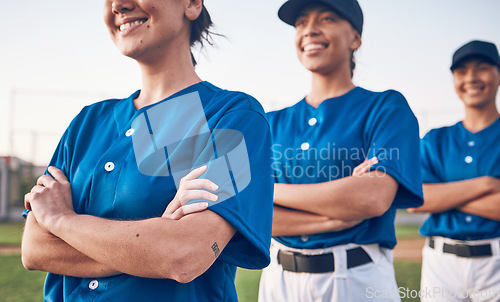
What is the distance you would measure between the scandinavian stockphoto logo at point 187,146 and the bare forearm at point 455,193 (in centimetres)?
197

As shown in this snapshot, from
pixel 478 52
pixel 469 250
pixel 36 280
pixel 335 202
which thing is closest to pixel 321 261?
pixel 335 202

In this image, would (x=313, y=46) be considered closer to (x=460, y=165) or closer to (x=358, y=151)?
(x=358, y=151)

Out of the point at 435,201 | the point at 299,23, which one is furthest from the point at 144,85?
the point at 435,201

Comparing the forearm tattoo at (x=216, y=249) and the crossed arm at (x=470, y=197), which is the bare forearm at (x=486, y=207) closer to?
the crossed arm at (x=470, y=197)

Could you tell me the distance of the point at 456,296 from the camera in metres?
3.31

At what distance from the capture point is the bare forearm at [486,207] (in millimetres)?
3068

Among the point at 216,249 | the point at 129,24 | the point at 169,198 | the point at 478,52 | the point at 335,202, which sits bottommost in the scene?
the point at 335,202

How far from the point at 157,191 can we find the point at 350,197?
3.28ft

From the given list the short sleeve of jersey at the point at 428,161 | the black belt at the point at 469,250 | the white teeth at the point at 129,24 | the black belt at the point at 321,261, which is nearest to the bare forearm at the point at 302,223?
the black belt at the point at 321,261

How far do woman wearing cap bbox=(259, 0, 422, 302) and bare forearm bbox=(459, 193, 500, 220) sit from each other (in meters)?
1.01

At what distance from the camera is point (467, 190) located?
312 cm

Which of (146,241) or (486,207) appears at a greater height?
(146,241)

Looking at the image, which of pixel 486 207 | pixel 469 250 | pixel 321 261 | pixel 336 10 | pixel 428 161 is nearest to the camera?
pixel 321 261

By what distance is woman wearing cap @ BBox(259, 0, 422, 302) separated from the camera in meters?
2.20
